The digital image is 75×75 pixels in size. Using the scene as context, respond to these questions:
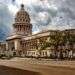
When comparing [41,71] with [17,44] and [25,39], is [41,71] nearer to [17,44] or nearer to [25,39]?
[25,39]

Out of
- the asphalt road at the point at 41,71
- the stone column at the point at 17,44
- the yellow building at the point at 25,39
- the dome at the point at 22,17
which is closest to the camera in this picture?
the asphalt road at the point at 41,71

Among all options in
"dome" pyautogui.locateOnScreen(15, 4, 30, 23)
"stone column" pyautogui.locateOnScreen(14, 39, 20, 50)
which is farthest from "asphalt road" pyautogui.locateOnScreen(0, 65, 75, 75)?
"dome" pyautogui.locateOnScreen(15, 4, 30, 23)

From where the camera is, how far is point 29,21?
192750mm

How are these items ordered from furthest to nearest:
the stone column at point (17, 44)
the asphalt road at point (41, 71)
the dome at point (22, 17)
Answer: the dome at point (22, 17) → the stone column at point (17, 44) → the asphalt road at point (41, 71)

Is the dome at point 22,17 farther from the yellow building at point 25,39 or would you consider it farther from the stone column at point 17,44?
the stone column at point 17,44

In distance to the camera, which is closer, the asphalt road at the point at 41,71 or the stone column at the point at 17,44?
the asphalt road at the point at 41,71

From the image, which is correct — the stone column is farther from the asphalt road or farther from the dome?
the asphalt road

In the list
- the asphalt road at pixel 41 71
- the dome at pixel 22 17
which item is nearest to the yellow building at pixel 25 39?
the dome at pixel 22 17

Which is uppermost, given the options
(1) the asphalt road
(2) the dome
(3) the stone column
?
(2) the dome

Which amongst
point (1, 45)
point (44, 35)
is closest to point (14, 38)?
point (1, 45)

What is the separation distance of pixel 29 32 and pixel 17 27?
8.67 meters

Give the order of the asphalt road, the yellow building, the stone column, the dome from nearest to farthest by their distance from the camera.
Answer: the asphalt road < the yellow building < the stone column < the dome

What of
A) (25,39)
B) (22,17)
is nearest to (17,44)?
(25,39)

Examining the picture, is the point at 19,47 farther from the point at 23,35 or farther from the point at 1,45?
the point at 1,45
